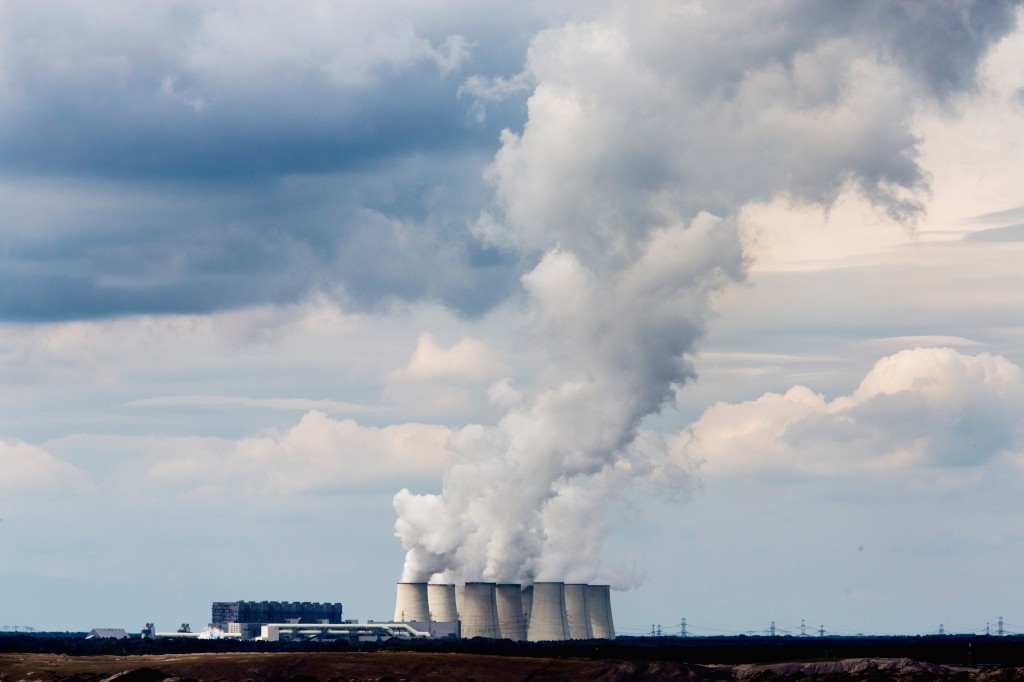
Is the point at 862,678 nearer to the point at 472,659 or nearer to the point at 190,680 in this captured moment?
the point at 472,659

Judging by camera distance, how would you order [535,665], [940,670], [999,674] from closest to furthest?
[999,674], [940,670], [535,665]

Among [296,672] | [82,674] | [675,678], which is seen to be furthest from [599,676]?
[82,674]

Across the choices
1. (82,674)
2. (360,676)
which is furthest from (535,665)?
(82,674)

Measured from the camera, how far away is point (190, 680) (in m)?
166

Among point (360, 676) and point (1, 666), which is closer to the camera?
point (360, 676)

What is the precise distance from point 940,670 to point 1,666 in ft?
370

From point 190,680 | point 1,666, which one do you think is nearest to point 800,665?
point 190,680

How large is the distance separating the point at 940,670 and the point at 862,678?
14.6 meters

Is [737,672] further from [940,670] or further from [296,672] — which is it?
[296,672]

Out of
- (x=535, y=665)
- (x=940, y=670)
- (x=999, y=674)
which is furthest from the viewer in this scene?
(x=535, y=665)

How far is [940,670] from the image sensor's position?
17562cm

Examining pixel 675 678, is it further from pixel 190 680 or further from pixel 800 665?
pixel 190 680

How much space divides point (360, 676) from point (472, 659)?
17.5 metres

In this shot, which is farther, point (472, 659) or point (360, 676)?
point (472, 659)
